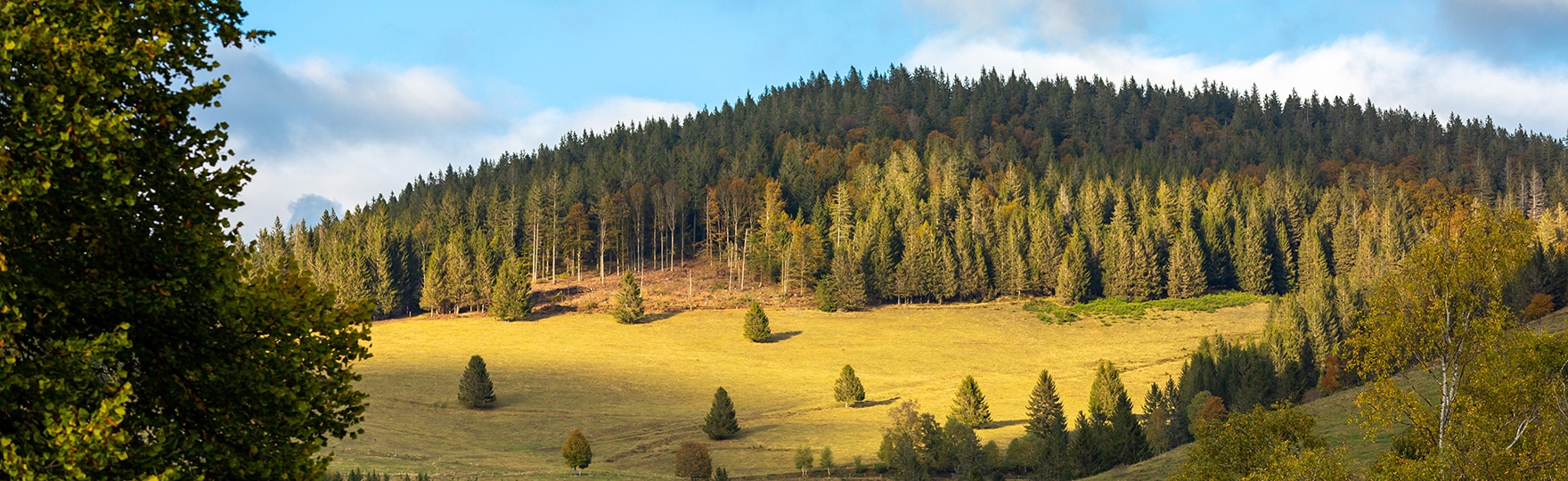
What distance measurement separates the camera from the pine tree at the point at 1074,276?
476ft

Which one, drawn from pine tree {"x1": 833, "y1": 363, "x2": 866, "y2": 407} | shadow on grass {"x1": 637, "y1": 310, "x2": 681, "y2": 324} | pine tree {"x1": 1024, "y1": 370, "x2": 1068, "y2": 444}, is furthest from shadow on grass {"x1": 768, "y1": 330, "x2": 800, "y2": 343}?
pine tree {"x1": 1024, "y1": 370, "x2": 1068, "y2": 444}

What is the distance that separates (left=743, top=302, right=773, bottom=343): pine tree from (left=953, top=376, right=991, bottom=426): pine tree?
39256mm

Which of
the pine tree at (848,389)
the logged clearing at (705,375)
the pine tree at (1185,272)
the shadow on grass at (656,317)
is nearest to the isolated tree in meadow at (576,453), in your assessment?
the logged clearing at (705,375)

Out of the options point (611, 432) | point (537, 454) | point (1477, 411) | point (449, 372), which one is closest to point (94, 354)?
point (1477, 411)

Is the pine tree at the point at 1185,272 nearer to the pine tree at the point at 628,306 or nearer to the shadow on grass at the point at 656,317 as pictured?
the shadow on grass at the point at 656,317

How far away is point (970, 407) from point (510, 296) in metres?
64.8

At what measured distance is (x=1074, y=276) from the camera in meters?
145

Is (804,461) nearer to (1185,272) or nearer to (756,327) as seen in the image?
(756,327)

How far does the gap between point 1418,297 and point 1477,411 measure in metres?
3.55

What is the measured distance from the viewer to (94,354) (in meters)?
10.5

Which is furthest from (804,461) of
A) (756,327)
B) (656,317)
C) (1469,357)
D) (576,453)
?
(656,317)

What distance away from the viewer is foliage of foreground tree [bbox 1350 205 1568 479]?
2373 centimetres

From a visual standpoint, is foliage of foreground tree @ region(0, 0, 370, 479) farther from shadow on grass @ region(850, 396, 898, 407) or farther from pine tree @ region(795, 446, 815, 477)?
shadow on grass @ region(850, 396, 898, 407)

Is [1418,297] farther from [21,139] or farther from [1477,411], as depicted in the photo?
[21,139]
